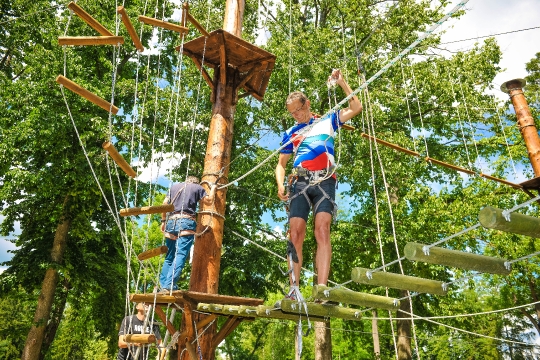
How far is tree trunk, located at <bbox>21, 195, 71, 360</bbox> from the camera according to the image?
34.7ft

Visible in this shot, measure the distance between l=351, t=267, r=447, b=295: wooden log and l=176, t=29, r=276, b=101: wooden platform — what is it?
3.80m

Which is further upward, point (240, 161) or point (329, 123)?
point (240, 161)

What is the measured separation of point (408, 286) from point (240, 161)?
9.87 metres

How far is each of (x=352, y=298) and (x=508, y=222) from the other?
111 centimetres

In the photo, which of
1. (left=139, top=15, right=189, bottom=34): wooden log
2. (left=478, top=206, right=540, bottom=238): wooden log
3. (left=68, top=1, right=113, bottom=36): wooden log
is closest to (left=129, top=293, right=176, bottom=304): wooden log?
(left=68, top=1, right=113, bottom=36): wooden log

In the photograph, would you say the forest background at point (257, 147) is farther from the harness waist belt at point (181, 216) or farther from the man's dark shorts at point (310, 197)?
the man's dark shorts at point (310, 197)

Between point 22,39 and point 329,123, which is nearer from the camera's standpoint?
point 329,123

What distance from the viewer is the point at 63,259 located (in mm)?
11406

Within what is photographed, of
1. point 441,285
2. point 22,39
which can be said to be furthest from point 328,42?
point 441,285

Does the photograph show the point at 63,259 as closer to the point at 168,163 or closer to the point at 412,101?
the point at 168,163

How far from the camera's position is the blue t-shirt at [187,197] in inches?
193

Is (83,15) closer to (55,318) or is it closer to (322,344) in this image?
(322,344)

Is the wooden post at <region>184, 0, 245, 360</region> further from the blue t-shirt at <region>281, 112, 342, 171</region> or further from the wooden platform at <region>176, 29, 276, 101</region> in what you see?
the blue t-shirt at <region>281, 112, 342, 171</region>

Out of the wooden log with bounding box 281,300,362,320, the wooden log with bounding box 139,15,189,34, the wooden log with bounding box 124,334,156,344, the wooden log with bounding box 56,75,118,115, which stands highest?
the wooden log with bounding box 139,15,189,34
